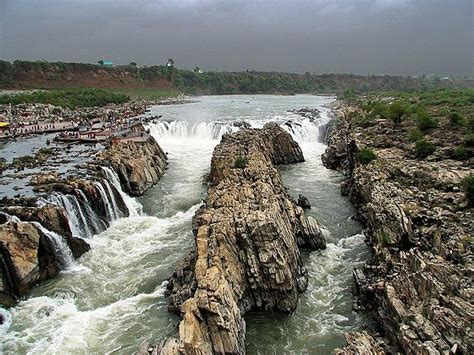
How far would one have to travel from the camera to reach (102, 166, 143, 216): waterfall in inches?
1346

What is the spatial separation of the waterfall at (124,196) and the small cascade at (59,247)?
28.5ft

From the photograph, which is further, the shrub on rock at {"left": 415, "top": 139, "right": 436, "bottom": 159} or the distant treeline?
the distant treeline

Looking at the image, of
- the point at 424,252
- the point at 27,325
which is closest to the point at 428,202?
the point at 424,252

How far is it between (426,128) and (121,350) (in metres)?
36.2

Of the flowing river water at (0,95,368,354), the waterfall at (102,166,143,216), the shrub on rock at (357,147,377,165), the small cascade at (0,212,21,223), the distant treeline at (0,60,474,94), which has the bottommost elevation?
the flowing river water at (0,95,368,354)

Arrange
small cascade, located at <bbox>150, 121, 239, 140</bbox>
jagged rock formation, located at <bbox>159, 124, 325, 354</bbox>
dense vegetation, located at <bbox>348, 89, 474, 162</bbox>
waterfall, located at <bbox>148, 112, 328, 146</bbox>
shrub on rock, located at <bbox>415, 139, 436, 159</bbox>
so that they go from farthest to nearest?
1. small cascade, located at <bbox>150, 121, 239, 140</bbox>
2. waterfall, located at <bbox>148, 112, 328, 146</bbox>
3. shrub on rock, located at <bbox>415, 139, 436, 159</bbox>
4. dense vegetation, located at <bbox>348, 89, 474, 162</bbox>
5. jagged rock formation, located at <bbox>159, 124, 325, 354</bbox>

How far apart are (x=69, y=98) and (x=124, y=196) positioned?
64.3 m

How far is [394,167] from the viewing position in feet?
108

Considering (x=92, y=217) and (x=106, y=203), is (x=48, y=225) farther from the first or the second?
(x=106, y=203)

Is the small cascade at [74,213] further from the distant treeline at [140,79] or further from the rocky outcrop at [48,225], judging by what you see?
the distant treeline at [140,79]

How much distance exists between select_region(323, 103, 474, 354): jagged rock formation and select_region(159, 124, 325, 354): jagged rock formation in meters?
4.00

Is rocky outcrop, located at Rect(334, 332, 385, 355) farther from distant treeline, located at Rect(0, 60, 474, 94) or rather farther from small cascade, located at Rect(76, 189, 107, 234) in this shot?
distant treeline, located at Rect(0, 60, 474, 94)

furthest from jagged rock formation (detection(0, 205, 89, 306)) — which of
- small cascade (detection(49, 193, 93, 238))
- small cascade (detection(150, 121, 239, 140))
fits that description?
small cascade (detection(150, 121, 239, 140))

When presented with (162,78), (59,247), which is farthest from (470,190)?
(162,78)
